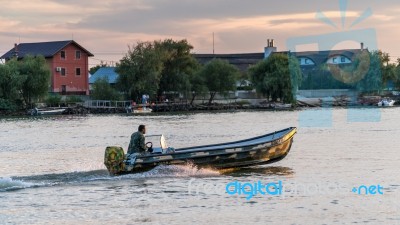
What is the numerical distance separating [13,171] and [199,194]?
395 inches

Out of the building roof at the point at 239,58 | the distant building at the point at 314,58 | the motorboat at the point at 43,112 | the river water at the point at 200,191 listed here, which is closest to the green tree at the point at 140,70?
the motorboat at the point at 43,112

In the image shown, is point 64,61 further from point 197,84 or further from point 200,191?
point 200,191

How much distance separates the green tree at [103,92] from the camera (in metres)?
91.6

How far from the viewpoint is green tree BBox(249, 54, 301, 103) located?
9800 cm

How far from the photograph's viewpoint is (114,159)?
955 inches

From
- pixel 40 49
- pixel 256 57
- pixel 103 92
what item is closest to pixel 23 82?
pixel 103 92

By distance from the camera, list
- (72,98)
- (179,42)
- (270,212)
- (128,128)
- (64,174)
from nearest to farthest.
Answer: (270,212) → (64,174) → (128,128) → (72,98) → (179,42)

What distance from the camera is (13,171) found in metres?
28.6

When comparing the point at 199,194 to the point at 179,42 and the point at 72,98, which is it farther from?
the point at 179,42

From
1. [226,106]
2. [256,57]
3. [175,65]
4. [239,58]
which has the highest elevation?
[256,57]

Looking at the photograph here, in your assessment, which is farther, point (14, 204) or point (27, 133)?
point (27, 133)

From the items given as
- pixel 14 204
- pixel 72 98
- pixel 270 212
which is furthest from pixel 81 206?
pixel 72 98

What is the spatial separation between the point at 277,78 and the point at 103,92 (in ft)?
78.3

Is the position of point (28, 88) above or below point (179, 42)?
below
